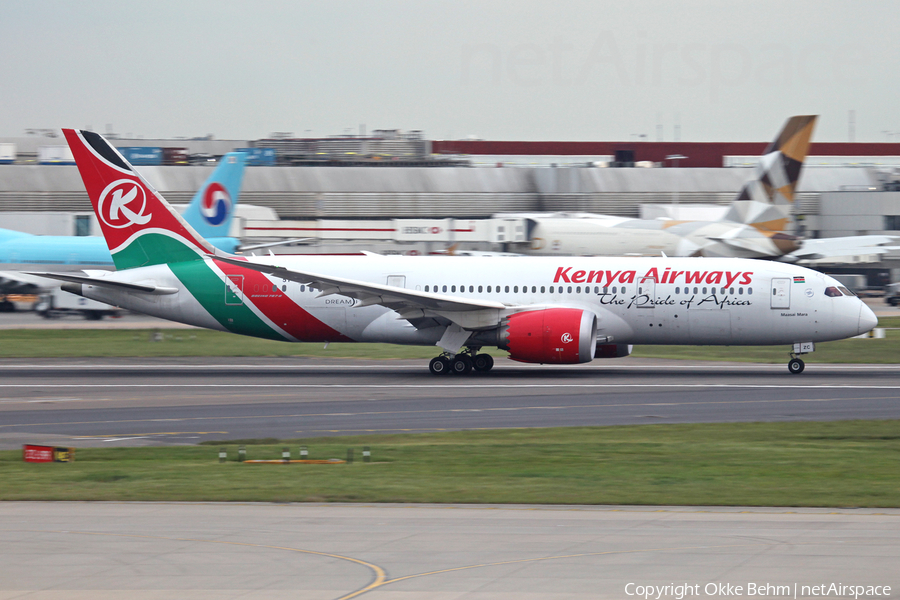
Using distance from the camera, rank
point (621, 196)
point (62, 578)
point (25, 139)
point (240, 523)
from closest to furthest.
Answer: point (62, 578), point (240, 523), point (621, 196), point (25, 139)

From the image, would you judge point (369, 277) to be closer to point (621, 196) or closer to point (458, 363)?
point (458, 363)

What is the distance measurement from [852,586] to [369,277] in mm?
24994

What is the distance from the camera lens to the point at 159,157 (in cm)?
9294

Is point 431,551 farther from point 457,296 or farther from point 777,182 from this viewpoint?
point 777,182

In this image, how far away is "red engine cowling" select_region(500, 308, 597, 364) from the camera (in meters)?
30.8

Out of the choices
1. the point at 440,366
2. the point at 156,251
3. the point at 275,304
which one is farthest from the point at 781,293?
the point at 156,251

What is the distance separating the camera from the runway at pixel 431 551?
10133 mm

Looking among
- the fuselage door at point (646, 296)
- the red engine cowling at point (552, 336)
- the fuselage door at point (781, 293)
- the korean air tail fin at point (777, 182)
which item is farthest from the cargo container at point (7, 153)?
the fuselage door at point (781, 293)

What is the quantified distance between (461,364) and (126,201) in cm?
1291

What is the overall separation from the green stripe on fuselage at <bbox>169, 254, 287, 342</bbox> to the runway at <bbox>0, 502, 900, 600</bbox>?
19091 millimetres

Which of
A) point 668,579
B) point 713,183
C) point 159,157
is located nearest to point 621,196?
point 713,183

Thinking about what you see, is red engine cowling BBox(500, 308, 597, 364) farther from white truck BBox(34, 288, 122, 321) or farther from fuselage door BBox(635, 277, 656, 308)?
white truck BBox(34, 288, 122, 321)

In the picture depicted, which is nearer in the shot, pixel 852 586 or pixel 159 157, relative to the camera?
pixel 852 586

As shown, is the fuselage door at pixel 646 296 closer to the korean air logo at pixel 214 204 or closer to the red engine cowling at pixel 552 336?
the red engine cowling at pixel 552 336
